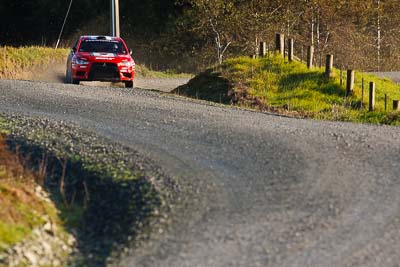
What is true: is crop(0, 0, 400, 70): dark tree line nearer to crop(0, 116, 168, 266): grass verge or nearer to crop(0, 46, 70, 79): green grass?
crop(0, 46, 70, 79): green grass

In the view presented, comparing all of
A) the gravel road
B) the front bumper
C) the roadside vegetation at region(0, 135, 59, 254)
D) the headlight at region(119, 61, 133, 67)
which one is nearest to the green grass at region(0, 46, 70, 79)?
the front bumper

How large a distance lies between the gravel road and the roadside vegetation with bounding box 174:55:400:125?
363cm

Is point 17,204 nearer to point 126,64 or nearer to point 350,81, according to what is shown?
point 350,81

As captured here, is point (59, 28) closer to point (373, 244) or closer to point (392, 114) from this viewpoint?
point (392, 114)

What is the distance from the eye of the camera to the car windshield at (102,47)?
101ft

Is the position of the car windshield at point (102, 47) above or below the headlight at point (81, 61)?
above

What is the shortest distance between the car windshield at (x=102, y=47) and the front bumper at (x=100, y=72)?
3.18 ft

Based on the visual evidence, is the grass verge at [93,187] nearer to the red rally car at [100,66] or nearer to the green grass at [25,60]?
the red rally car at [100,66]

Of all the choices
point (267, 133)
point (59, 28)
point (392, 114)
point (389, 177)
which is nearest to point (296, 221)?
point (389, 177)

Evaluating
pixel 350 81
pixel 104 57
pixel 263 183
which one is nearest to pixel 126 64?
pixel 104 57

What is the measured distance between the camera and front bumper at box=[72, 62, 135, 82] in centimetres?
2978

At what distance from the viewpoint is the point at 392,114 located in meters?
22.6

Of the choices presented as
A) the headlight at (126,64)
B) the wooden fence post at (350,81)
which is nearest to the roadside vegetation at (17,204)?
the wooden fence post at (350,81)

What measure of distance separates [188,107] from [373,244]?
433 inches
